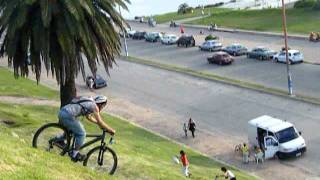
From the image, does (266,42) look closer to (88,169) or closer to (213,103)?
(213,103)

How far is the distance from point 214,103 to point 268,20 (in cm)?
4097

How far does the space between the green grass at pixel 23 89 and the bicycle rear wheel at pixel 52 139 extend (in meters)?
31.5

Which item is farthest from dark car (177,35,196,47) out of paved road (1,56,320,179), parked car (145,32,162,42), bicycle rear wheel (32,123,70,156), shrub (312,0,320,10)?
bicycle rear wheel (32,123,70,156)

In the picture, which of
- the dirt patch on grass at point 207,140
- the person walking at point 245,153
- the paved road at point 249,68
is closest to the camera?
the dirt patch on grass at point 207,140

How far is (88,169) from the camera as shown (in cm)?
1488

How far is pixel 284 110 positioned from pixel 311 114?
2341 millimetres

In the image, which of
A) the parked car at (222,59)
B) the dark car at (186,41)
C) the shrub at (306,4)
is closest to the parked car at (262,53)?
the parked car at (222,59)

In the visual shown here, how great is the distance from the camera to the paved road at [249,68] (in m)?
47.8

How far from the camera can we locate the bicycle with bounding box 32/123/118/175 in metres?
15.2

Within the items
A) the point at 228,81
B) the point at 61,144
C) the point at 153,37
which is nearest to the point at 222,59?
the point at 228,81

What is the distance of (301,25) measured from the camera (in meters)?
74.9

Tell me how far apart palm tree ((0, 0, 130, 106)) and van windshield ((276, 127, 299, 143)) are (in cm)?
1058

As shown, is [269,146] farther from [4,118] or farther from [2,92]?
[2,92]

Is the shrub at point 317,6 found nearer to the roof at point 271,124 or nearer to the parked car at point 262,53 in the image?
the parked car at point 262,53
